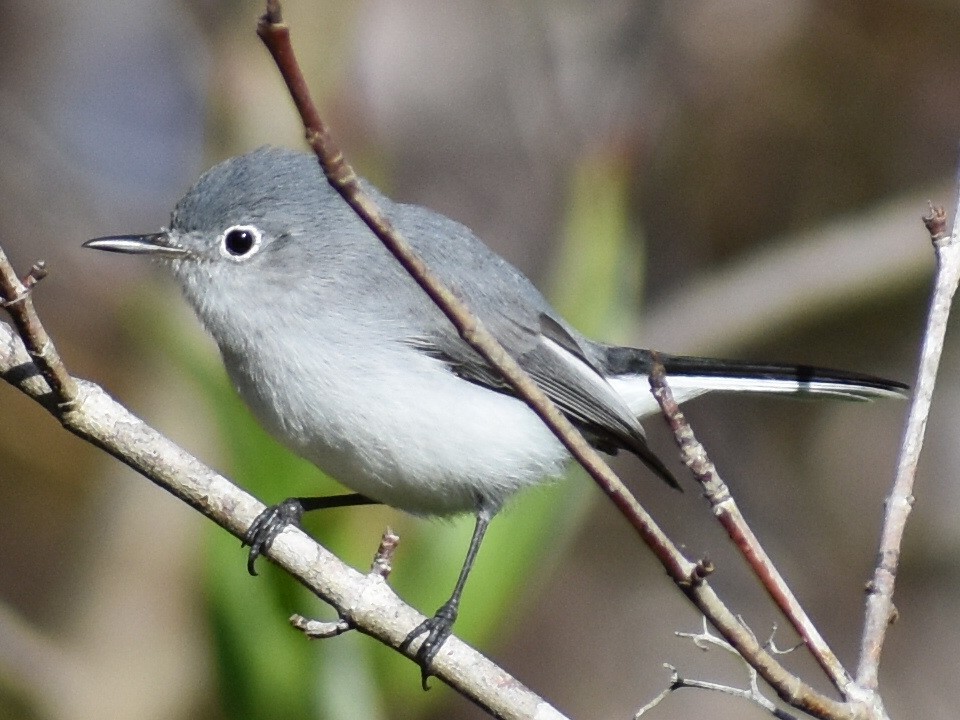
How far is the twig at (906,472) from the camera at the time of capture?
162 cm

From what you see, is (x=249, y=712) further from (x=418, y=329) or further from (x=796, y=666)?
(x=796, y=666)

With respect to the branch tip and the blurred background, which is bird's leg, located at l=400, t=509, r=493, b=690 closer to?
the branch tip

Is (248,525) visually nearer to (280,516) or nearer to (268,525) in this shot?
(268,525)

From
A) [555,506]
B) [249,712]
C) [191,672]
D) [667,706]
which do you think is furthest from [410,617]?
[667,706]

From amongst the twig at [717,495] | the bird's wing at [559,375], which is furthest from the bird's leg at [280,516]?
the twig at [717,495]

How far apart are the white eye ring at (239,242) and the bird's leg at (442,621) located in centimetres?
73

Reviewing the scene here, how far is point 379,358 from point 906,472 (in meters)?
1.03

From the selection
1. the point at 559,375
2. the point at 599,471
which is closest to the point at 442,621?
the point at 559,375

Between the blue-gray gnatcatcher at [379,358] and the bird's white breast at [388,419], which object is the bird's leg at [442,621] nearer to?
the blue-gray gnatcatcher at [379,358]

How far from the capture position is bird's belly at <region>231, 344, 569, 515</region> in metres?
2.24

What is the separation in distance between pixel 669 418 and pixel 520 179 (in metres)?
3.22

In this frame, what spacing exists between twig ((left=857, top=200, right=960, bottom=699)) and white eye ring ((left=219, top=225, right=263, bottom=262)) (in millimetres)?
1344

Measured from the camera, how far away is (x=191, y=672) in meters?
3.49

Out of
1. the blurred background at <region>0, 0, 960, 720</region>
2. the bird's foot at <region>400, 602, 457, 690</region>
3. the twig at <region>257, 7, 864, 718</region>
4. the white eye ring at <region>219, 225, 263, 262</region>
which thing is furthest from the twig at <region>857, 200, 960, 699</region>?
the blurred background at <region>0, 0, 960, 720</region>
